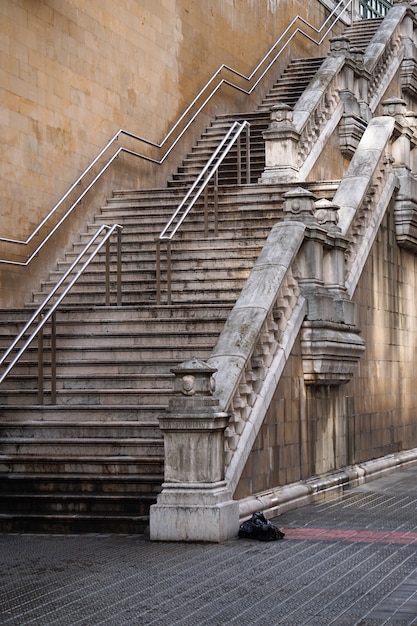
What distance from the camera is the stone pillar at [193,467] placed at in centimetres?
1121

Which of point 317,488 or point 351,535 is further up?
point 317,488

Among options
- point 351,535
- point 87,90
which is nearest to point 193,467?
point 351,535

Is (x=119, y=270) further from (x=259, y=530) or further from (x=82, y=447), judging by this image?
(x=259, y=530)

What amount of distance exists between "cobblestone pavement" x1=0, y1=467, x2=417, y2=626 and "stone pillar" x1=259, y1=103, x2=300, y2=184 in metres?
8.92

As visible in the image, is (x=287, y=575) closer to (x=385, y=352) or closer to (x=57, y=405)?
(x=57, y=405)

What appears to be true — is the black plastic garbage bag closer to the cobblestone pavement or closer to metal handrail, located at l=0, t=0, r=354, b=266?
the cobblestone pavement

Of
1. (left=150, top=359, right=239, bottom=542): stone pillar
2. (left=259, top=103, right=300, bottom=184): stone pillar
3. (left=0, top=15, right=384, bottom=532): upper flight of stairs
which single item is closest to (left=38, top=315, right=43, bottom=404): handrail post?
(left=0, top=15, right=384, bottom=532): upper flight of stairs

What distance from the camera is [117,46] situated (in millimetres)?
20484

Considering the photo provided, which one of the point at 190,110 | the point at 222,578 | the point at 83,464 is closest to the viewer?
the point at 222,578

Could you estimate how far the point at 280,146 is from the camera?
67.2 feet

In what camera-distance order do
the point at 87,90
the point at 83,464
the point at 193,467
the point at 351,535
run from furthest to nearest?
the point at 87,90, the point at 83,464, the point at 351,535, the point at 193,467

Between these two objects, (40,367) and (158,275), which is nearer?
(40,367)

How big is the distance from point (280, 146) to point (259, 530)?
33.7 feet

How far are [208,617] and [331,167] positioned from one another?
1515 centimetres
